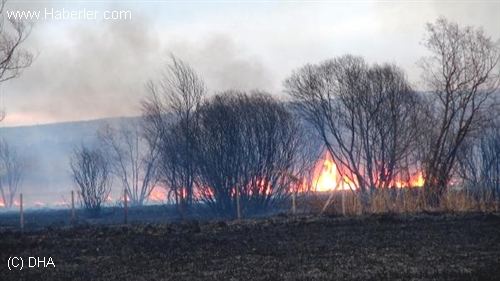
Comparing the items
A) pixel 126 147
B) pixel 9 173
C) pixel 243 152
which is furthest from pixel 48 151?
pixel 243 152

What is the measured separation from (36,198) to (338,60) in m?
70.7

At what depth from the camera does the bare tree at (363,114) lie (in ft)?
144

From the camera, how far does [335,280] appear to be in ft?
39.7

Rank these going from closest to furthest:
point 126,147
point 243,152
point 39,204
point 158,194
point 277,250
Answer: point 277,250 < point 243,152 < point 158,194 < point 126,147 < point 39,204

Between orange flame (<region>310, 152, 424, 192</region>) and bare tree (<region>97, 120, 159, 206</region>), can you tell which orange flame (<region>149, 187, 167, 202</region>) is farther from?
orange flame (<region>310, 152, 424, 192</region>)

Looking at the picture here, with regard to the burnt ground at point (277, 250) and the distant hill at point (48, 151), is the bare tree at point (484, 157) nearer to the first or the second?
the burnt ground at point (277, 250)

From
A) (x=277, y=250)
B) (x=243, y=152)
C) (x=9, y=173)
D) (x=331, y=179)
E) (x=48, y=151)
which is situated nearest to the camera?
(x=277, y=250)

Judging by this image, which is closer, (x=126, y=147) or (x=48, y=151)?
(x=126, y=147)

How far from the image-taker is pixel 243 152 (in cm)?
4103

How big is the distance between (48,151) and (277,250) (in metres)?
108

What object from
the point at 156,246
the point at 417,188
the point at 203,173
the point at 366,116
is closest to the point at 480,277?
the point at 156,246

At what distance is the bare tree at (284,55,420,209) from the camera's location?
144 ft

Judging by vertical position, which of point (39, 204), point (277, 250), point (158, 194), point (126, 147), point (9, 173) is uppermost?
point (126, 147)

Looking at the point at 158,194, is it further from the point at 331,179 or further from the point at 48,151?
the point at 331,179
